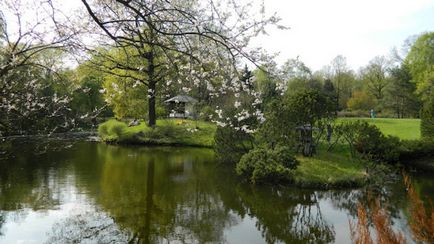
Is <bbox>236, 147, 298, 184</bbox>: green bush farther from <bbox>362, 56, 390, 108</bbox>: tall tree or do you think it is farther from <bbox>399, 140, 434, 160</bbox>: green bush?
<bbox>362, 56, 390, 108</bbox>: tall tree

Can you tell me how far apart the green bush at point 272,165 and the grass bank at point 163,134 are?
10939 mm

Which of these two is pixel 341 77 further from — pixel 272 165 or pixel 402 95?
pixel 272 165

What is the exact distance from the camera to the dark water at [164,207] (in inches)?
312

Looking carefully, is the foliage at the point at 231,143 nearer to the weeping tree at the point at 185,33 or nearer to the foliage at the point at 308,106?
the foliage at the point at 308,106

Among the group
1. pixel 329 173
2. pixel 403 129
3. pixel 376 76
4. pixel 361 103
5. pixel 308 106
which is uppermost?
pixel 376 76

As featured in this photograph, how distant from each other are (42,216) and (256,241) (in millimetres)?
5117

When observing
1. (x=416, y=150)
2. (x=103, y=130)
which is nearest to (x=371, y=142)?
(x=416, y=150)

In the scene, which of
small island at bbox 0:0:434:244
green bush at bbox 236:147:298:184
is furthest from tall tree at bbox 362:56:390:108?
green bush at bbox 236:147:298:184

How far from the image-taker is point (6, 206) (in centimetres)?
948

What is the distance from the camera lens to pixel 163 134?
24703 mm

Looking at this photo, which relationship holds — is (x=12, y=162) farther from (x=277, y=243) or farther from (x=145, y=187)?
(x=277, y=243)

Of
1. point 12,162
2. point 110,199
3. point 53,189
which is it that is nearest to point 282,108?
point 110,199

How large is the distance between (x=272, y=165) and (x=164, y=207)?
4183 mm

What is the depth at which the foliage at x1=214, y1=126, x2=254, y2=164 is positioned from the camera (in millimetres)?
15617
